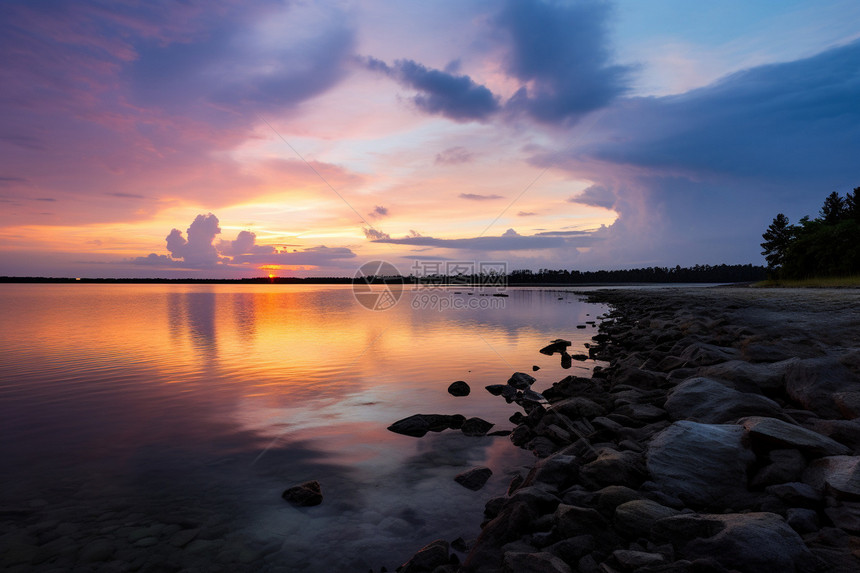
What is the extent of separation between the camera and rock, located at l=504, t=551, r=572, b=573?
4.56m

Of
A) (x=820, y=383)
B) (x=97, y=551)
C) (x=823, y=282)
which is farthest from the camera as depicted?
(x=823, y=282)

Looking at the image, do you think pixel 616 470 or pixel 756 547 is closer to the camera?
pixel 756 547

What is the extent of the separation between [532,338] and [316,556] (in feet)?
93.5

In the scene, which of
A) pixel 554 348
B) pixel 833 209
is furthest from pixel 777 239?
pixel 554 348

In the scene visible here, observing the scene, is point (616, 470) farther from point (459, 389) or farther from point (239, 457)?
point (459, 389)

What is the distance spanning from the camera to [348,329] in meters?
42.3

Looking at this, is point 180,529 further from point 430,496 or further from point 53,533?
point 430,496

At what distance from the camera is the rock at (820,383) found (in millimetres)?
8086

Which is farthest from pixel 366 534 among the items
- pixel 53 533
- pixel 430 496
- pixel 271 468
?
pixel 53 533

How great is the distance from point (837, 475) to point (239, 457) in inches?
440

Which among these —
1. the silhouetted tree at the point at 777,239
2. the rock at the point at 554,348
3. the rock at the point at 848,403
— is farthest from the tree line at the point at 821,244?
the rock at the point at 848,403

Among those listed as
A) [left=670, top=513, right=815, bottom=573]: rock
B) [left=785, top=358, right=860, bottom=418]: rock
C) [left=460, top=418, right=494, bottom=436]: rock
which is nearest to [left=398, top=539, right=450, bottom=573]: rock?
[left=670, top=513, right=815, bottom=573]: rock

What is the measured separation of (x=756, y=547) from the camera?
419cm

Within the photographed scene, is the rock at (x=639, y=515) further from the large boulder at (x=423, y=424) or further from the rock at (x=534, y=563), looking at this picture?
the large boulder at (x=423, y=424)
